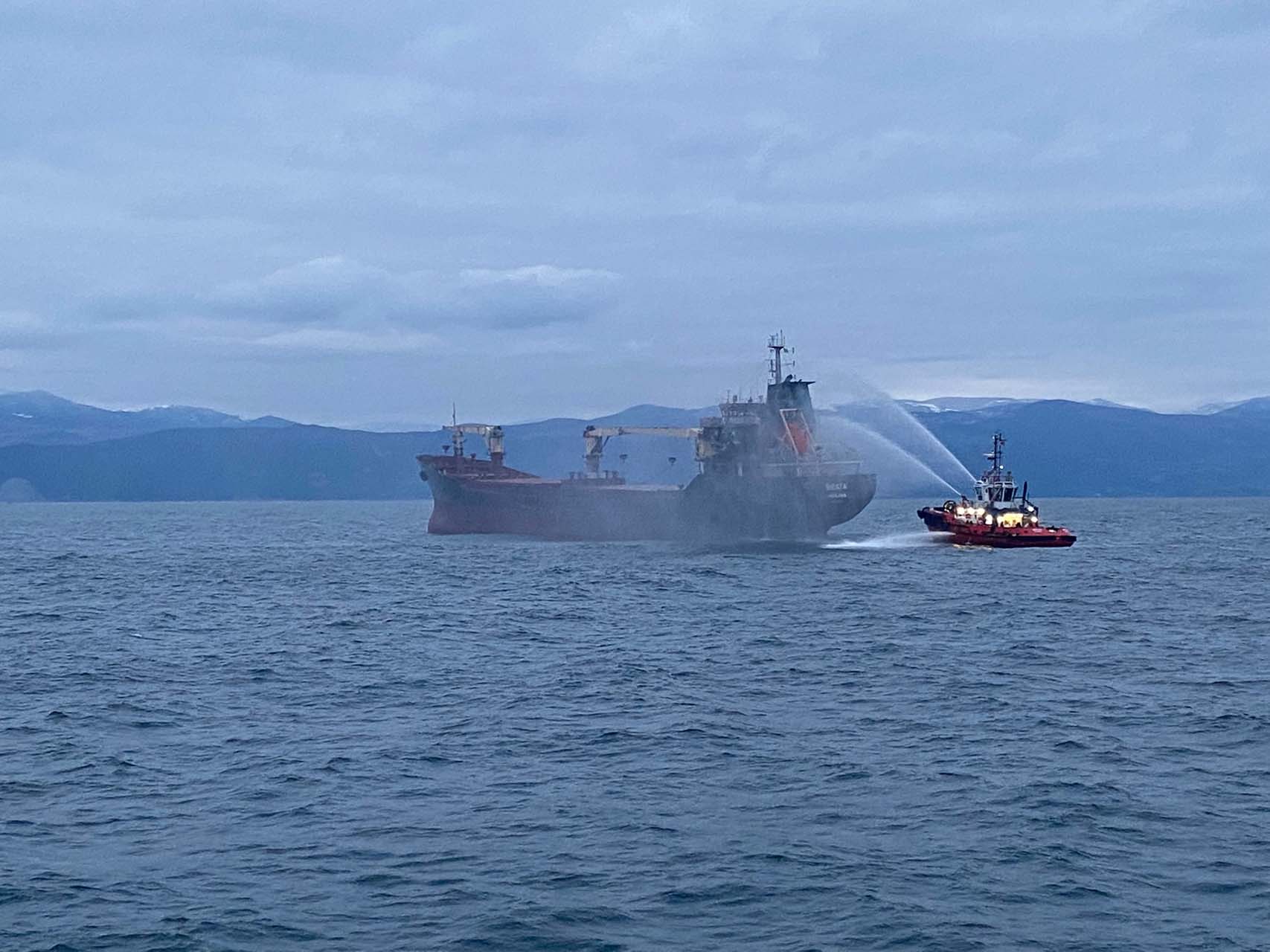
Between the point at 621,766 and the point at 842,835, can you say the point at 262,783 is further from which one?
the point at 842,835

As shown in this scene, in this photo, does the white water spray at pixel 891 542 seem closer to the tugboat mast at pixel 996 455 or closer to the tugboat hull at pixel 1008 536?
the tugboat hull at pixel 1008 536

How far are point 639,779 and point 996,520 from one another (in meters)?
81.7

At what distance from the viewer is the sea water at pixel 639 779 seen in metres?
18.8

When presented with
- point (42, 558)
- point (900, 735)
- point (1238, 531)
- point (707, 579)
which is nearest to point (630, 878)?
point (900, 735)

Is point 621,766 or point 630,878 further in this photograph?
point 621,766

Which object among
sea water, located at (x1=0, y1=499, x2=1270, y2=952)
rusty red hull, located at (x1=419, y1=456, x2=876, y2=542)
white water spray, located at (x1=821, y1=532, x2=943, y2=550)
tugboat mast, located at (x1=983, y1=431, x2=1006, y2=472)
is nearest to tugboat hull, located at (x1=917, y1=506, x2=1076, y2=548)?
white water spray, located at (x1=821, y1=532, x2=943, y2=550)

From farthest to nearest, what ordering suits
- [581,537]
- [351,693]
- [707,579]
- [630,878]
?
[581,537] → [707,579] → [351,693] → [630,878]

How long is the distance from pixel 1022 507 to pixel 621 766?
84514mm

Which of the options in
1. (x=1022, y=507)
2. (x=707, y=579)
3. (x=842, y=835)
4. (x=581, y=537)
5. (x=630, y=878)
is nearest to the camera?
(x=630, y=878)

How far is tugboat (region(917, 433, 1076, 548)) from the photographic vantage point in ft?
330

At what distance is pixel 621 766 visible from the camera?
27734 millimetres

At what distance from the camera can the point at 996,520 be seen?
102688 mm

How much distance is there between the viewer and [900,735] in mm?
30531

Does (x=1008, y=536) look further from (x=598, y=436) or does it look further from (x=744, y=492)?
(x=598, y=436)
